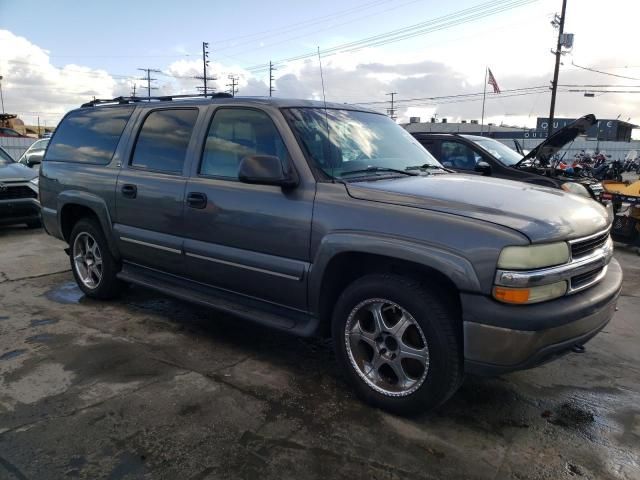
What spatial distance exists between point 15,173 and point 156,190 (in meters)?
5.98

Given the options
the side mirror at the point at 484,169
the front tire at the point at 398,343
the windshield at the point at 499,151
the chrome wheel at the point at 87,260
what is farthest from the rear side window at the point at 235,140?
the windshield at the point at 499,151

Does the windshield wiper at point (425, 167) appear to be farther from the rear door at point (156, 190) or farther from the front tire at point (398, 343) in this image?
the rear door at point (156, 190)

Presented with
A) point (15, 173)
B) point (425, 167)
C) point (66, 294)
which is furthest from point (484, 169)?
point (15, 173)

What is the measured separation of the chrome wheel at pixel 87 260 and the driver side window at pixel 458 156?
5.41 meters

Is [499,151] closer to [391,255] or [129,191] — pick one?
[129,191]

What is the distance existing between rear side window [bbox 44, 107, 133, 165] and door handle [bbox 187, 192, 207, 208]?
1301mm

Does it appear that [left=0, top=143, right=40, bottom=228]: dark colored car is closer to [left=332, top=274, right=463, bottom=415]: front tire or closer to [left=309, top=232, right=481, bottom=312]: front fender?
[left=309, top=232, right=481, bottom=312]: front fender

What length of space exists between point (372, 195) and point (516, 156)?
681cm

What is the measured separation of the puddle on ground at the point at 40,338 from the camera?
4141 mm

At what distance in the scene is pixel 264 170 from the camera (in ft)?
10.6

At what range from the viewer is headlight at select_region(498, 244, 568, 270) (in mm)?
2576

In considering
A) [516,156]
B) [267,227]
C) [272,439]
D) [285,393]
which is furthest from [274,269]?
[516,156]

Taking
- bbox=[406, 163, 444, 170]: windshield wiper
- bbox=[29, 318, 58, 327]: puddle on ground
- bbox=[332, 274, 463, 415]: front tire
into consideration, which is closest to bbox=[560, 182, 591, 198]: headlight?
bbox=[406, 163, 444, 170]: windshield wiper

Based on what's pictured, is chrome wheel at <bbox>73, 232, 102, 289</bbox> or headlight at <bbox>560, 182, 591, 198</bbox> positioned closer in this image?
chrome wheel at <bbox>73, 232, 102, 289</bbox>
